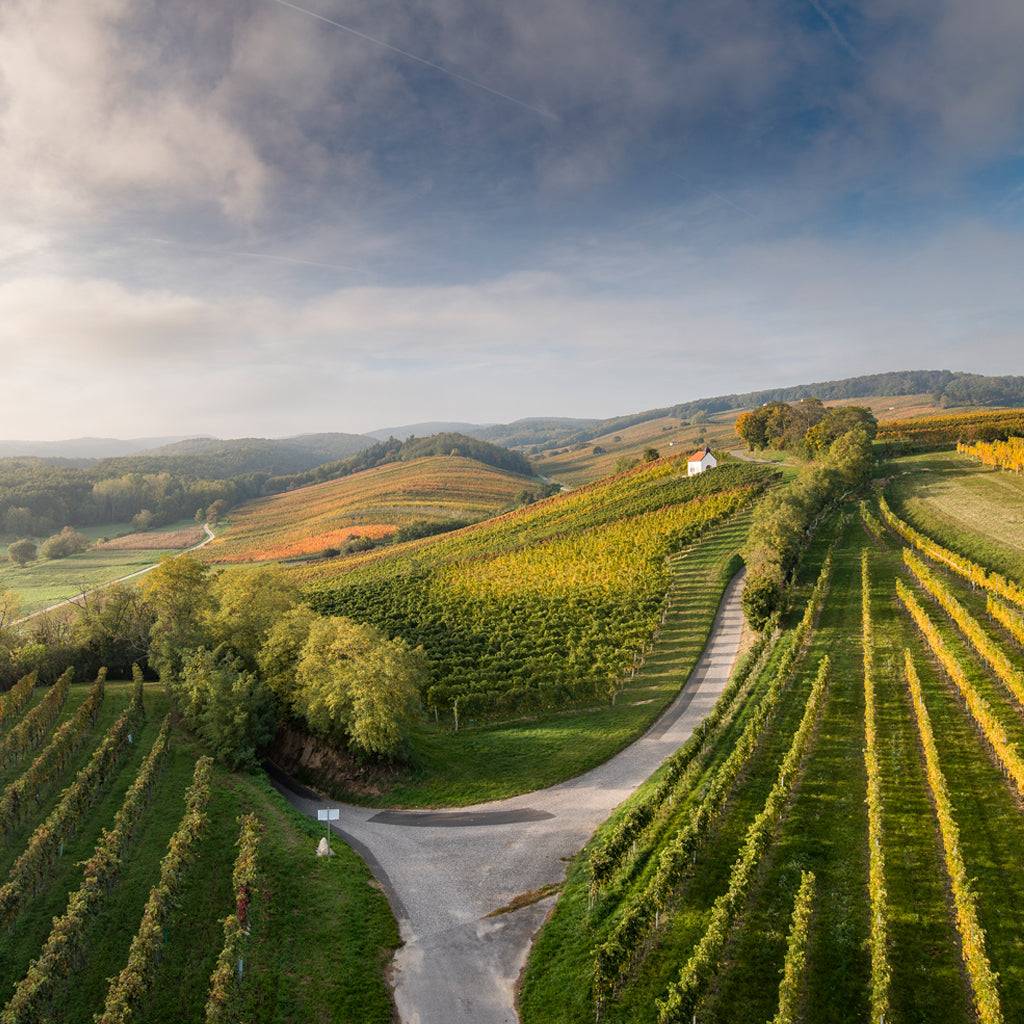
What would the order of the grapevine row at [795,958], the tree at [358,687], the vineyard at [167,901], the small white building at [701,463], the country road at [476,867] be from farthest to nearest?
1. the small white building at [701,463]
2. the tree at [358,687]
3. the country road at [476,867]
4. the vineyard at [167,901]
5. the grapevine row at [795,958]

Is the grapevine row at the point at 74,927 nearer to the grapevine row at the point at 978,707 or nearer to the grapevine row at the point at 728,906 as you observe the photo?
the grapevine row at the point at 728,906

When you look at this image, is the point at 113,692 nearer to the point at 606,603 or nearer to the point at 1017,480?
the point at 606,603

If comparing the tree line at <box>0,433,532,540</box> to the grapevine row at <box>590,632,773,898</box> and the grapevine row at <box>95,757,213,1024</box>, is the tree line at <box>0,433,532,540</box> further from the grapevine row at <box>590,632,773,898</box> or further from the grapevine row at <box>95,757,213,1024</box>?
the grapevine row at <box>590,632,773,898</box>

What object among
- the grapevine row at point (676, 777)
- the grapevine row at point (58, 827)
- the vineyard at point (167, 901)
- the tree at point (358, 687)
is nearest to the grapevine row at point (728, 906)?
the grapevine row at point (676, 777)

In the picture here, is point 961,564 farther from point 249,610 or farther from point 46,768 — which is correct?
point 46,768

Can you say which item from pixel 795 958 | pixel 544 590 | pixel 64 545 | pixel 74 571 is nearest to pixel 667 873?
pixel 795 958

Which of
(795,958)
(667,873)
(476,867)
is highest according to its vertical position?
(795,958)
